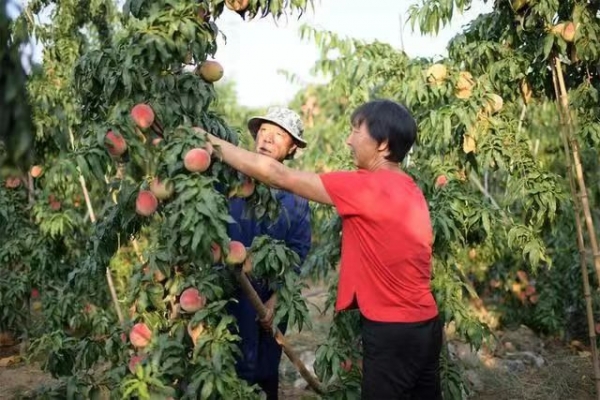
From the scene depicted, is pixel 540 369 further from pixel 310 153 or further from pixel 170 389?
pixel 170 389

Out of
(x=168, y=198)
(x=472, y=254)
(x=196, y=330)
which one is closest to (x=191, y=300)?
(x=196, y=330)

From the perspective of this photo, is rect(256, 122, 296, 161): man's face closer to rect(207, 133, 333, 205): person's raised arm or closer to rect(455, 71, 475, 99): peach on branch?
rect(207, 133, 333, 205): person's raised arm

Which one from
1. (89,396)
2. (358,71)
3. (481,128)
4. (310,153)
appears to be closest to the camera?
(89,396)

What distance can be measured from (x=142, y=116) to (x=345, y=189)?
2.13 feet

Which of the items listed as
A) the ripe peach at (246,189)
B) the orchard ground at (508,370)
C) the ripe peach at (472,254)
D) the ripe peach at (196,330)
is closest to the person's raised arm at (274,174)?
the ripe peach at (246,189)

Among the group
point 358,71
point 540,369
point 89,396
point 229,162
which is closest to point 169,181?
point 229,162

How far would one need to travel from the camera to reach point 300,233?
115 inches

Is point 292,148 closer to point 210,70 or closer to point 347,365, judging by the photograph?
point 210,70

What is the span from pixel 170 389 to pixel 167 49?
102 cm

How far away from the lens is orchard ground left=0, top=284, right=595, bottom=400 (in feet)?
16.1

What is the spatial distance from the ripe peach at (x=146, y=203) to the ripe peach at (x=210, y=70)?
446mm

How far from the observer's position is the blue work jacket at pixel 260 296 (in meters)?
2.73

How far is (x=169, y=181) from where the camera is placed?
2113mm

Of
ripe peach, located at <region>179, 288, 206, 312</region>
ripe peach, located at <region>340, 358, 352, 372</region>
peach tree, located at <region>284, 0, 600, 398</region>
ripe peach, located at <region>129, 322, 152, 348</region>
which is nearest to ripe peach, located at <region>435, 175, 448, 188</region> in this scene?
peach tree, located at <region>284, 0, 600, 398</region>
